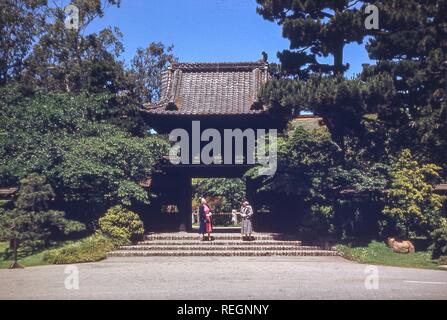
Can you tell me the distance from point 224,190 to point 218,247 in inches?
593

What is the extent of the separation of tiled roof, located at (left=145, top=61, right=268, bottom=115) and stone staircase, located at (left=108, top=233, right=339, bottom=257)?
18.4ft

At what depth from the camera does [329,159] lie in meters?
18.7

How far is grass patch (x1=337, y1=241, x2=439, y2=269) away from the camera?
14703 millimetres

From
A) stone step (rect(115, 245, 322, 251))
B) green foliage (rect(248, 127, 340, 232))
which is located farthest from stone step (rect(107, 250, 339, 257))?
green foliage (rect(248, 127, 340, 232))

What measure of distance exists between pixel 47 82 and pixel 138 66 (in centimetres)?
817

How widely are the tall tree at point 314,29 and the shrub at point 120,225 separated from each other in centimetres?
926

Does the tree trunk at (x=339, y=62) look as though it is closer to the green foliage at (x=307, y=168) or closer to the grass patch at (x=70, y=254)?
the green foliage at (x=307, y=168)

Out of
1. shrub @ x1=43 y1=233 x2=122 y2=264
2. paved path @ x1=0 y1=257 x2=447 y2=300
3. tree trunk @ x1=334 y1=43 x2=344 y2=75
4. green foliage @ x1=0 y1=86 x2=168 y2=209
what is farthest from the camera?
tree trunk @ x1=334 y1=43 x2=344 y2=75

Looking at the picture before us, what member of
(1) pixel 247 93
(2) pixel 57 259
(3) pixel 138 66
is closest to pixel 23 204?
(2) pixel 57 259

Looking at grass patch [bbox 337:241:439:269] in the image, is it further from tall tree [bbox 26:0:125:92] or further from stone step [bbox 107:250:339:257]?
tall tree [bbox 26:0:125:92]

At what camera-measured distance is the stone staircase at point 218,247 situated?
1652 cm

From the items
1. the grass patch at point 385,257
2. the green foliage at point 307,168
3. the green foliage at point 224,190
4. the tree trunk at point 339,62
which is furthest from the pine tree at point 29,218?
the green foliage at point 224,190

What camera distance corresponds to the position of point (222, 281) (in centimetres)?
1087
